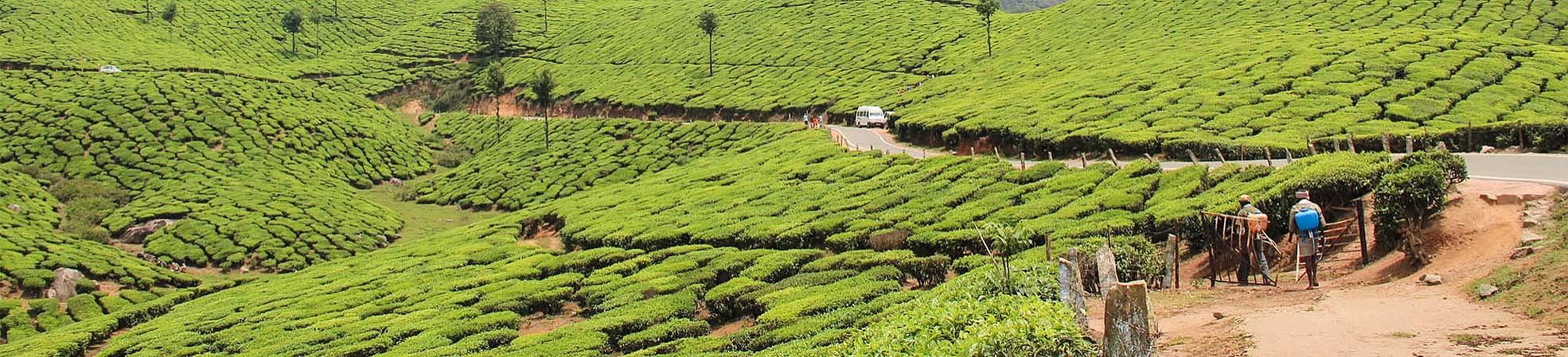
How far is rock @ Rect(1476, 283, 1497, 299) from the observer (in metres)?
17.3

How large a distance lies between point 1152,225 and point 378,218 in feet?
145

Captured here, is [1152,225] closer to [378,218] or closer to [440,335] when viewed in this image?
[440,335]

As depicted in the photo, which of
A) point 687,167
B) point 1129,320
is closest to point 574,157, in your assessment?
point 687,167

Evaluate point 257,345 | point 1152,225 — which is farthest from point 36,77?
point 1152,225

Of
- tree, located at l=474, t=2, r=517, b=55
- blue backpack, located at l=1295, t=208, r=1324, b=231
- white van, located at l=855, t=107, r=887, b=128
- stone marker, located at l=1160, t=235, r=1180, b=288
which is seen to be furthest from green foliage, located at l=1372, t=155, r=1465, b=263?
tree, located at l=474, t=2, r=517, b=55

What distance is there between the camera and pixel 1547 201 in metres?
A: 22.4

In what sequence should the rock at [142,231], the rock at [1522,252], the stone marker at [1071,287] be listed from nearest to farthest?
the stone marker at [1071,287]
the rock at [1522,252]
the rock at [142,231]

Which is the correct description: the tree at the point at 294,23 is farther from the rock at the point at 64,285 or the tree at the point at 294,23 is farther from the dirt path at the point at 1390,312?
the dirt path at the point at 1390,312

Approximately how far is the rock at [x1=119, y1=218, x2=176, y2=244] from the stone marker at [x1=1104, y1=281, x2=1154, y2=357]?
170 ft

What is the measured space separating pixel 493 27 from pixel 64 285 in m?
73.2

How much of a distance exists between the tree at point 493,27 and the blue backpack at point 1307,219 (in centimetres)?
10172

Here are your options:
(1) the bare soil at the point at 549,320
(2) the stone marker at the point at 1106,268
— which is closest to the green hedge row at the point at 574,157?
(1) the bare soil at the point at 549,320

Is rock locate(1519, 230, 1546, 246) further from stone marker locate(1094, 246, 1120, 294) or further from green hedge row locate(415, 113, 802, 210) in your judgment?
green hedge row locate(415, 113, 802, 210)

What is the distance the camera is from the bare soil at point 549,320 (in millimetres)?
31328
